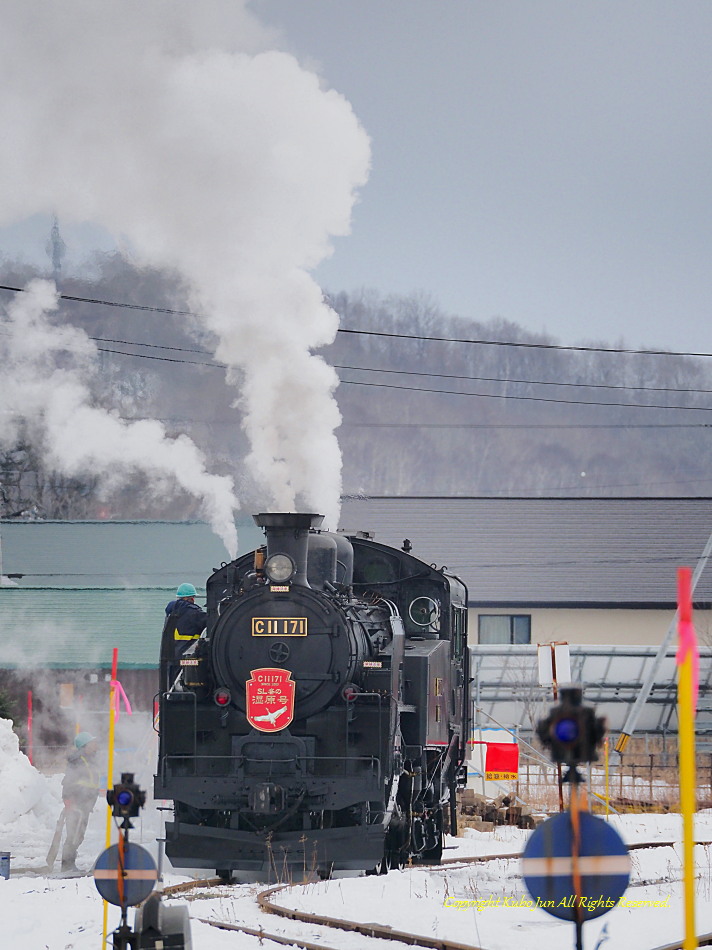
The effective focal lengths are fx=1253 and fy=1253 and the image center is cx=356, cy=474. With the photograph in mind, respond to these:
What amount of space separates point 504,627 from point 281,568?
93.0ft

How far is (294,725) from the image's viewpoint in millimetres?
12180

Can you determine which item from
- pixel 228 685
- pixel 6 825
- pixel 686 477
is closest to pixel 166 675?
pixel 228 685

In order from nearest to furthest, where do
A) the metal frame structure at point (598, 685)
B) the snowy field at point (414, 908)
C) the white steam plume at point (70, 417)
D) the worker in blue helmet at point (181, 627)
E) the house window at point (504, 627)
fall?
the snowy field at point (414, 908) → the worker in blue helmet at point (181, 627) → the metal frame structure at point (598, 685) → the white steam plume at point (70, 417) → the house window at point (504, 627)

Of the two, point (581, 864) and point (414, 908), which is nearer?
point (581, 864)

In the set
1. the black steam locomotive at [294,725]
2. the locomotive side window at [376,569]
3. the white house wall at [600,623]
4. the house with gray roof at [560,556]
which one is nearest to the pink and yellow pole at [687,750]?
the black steam locomotive at [294,725]

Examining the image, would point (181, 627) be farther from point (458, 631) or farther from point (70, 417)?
point (70, 417)

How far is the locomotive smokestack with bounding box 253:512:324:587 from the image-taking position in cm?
1230

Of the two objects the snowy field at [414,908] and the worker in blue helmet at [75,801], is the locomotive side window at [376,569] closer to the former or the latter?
the snowy field at [414,908]

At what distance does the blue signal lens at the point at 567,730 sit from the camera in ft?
19.6

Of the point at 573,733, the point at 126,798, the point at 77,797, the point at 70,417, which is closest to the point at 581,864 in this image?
the point at 573,733

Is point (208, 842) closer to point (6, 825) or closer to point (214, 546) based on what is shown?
point (6, 825)

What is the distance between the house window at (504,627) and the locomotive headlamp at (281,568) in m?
28.1

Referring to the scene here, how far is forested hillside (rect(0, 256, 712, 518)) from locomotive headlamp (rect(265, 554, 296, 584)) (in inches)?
2102

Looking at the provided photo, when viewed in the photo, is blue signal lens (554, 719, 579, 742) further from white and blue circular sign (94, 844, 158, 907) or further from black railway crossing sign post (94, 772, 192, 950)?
white and blue circular sign (94, 844, 158, 907)
